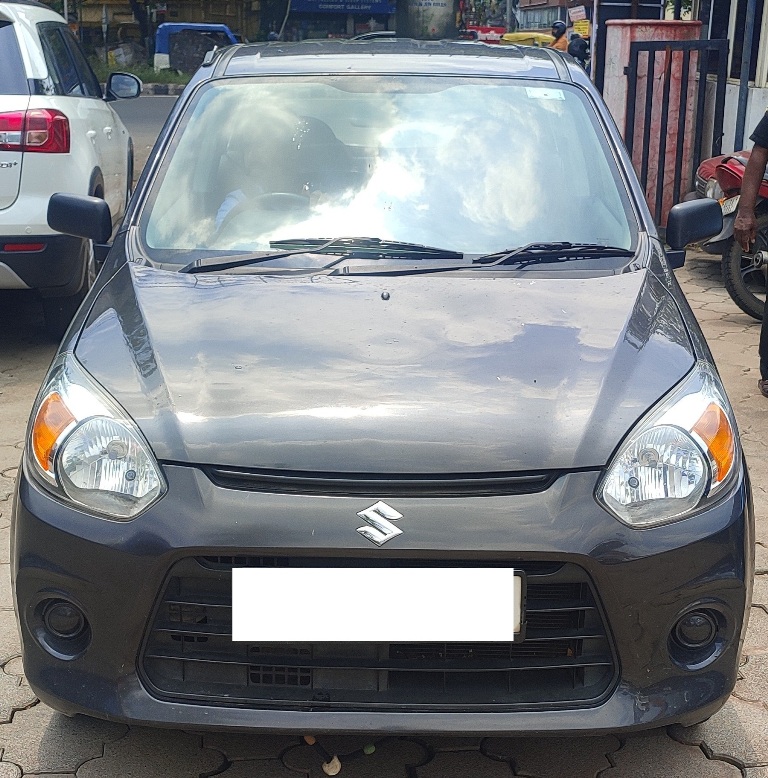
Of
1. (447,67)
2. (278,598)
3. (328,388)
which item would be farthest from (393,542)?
(447,67)

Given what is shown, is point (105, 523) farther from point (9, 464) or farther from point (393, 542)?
point (9, 464)

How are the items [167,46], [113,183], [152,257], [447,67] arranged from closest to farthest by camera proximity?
[152,257] → [447,67] → [113,183] → [167,46]

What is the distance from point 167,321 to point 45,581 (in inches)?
28.2

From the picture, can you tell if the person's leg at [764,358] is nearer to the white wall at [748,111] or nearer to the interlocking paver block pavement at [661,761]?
the interlocking paver block pavement at [661,761]

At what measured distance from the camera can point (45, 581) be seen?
236 centimetres

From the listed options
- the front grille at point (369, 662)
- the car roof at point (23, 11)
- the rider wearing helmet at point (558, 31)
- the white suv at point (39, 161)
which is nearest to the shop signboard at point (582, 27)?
the rider wearing helmet at point (558, 31)

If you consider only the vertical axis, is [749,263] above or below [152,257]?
below

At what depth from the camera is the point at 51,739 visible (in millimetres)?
2775

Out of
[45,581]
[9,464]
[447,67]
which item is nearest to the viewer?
[45,581]

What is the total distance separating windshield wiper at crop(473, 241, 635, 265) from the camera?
125 inches

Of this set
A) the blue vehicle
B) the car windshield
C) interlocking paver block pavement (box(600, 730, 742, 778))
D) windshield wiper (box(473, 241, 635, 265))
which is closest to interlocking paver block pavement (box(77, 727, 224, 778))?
interlocking paver block pavement (box(600, 730, 742, 778))

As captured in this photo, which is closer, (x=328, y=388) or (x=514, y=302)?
(x=328, y=388)

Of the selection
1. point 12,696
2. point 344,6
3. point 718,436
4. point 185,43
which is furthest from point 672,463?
point 344,6

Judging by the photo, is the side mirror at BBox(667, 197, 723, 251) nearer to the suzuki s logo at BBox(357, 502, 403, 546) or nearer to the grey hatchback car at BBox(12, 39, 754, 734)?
the grey hatchback car at BBox(12, 39, 754, 734)
